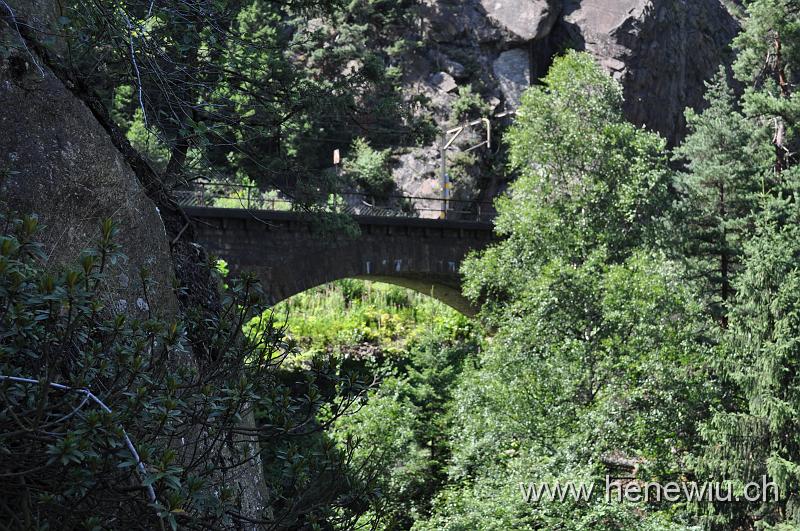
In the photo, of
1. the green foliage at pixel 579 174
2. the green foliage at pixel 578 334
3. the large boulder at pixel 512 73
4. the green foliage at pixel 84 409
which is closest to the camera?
the green foliage at pixel 84 409

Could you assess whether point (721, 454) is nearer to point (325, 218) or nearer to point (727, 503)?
point (727, 503)

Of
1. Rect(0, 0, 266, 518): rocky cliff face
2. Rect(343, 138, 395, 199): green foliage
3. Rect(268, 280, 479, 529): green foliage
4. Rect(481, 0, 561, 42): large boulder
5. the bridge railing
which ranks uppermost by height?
Rect(481, 0, 561, 42): large boulder

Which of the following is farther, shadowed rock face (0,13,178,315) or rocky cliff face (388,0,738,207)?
rocky cliff face (388,0,738,207)

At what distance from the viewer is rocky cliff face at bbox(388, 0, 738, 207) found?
124 ft

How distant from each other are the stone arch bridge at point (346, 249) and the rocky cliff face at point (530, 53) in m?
8.71

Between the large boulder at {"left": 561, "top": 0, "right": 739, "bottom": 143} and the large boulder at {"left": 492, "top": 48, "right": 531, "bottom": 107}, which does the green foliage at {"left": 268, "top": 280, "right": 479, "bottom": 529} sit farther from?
the large boulder at {"left": 561, "top": 0, "right": 739, "bottom": 143}

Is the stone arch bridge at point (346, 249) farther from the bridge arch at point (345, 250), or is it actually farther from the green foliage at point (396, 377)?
the green foliage at point (396, 377)

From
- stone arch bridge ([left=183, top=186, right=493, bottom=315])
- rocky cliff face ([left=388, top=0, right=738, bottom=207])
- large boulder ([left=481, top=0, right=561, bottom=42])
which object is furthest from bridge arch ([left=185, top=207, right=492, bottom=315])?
large boulder ([left=481, top=0, right=561, bottom=42])

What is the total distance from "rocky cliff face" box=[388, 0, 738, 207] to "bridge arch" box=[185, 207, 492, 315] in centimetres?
869

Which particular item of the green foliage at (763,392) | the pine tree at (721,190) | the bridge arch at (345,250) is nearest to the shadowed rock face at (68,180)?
the green foliage at (763,392)

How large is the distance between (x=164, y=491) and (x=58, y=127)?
165 cm

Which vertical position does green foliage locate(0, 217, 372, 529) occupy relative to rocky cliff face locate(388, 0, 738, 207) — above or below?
below

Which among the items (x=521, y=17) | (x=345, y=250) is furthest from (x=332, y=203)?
(x=521, y=17)

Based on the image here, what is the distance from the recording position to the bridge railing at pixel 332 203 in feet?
61.1
